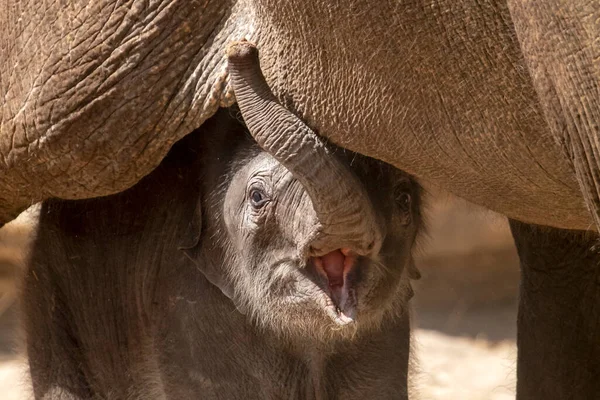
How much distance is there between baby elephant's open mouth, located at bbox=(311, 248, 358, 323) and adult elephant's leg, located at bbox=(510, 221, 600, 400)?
62cm

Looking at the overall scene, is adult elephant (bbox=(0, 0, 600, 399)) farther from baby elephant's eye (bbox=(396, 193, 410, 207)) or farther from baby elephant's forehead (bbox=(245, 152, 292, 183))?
baby elephant's eye (bbox=(396, 193, 410, 207))

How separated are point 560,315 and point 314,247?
82 cm

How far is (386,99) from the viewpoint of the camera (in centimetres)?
226

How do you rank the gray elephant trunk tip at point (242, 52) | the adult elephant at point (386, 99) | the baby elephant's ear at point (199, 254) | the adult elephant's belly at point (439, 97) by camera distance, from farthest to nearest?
1. the baby elephant's ear at point (199, 254)
2. the gray elephant trunk tip at point (242, 52)
3. the adult elephant's belly at point (439, 97)
4. the adult elephant at point (386, 99)

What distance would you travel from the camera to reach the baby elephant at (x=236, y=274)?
106 inches

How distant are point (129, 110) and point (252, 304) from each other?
1.85 ft

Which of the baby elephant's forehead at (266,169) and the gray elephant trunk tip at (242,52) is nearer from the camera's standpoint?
the gray elephant trunk tip at (242,52)

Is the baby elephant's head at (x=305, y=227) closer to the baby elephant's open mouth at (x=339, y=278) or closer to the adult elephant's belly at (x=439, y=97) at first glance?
the baby elephant's open mouth at (x=339, y=278)

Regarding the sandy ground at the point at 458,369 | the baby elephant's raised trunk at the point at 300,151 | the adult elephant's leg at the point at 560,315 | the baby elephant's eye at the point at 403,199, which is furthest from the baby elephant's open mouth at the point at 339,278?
the sandy ground at the point at 458,369

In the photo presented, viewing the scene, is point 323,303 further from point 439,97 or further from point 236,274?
point 439,97

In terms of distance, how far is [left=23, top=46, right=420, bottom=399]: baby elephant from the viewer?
2.71 metres

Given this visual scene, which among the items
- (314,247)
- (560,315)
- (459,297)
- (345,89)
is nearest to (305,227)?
(314,247)

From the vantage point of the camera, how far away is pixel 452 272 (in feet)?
19.1

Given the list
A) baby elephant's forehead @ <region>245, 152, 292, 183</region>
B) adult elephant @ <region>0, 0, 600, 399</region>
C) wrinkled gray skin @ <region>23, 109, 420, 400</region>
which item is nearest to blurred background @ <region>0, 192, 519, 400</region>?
wrinkled gray skin @ <region>23, 109, 420, 400</region>
